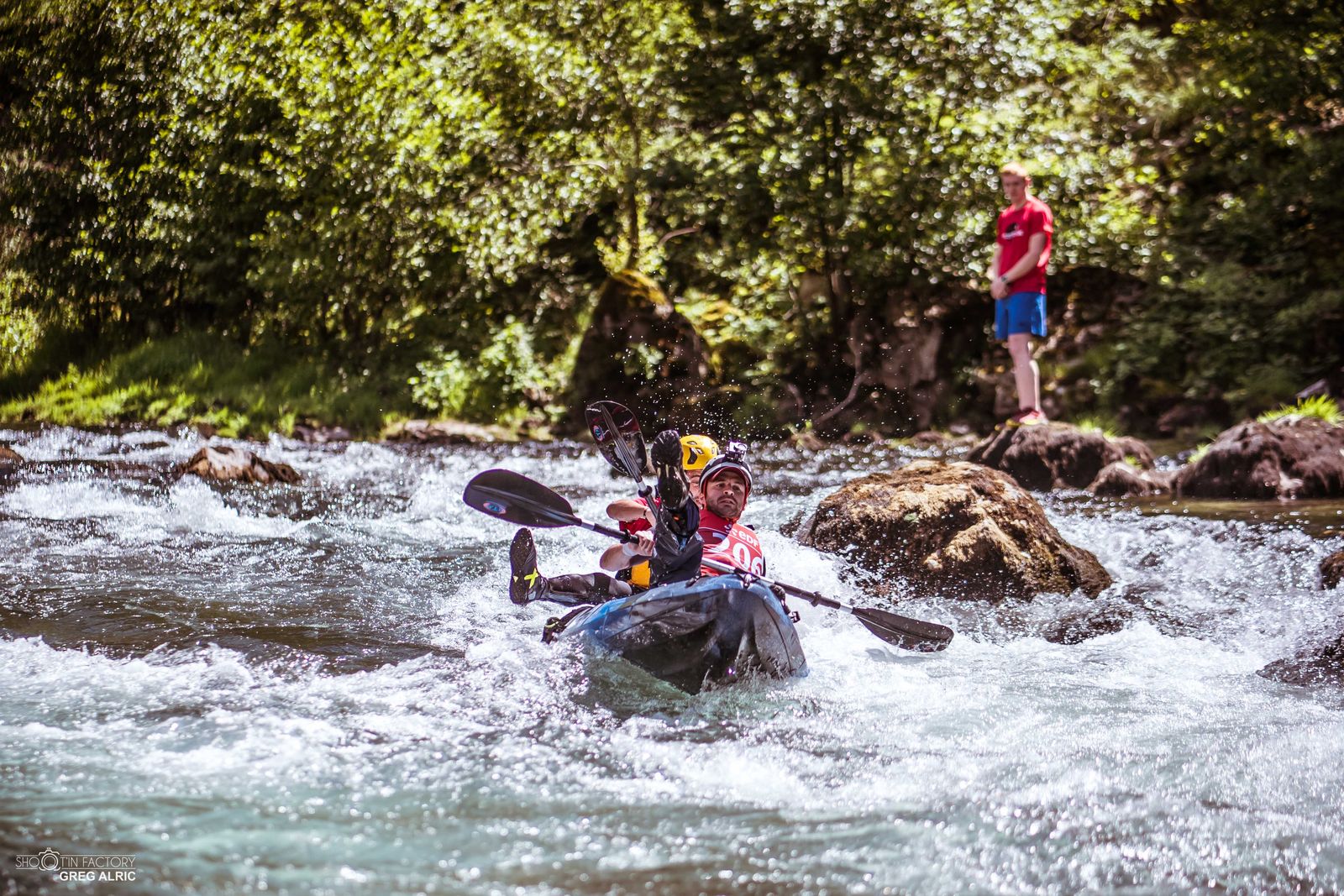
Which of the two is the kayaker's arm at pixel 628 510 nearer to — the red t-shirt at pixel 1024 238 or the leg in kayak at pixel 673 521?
the leg in kayak at pixel 673 521

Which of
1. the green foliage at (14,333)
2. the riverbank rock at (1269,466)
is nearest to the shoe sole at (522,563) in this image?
the riverbank rock at (1269,466)

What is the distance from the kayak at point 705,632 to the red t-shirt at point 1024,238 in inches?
189

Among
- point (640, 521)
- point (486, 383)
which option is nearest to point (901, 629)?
point (640, 521)

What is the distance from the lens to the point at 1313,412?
8984mm

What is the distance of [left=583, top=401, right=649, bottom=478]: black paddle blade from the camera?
4.87 meters

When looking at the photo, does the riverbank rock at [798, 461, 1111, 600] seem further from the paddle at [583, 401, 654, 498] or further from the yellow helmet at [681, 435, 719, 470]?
the paddle at [583, 401, 654, 498]

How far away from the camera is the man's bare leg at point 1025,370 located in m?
8.14

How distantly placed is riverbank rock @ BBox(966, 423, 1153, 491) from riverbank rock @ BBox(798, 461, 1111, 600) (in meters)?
2.29

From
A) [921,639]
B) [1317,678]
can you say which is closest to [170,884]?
[921,639]

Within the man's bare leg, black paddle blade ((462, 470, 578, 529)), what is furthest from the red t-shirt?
black paddle blade ((462, 470, 578, 529))

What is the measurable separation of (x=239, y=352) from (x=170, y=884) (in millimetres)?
12574

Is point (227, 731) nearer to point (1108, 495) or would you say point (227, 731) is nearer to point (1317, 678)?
point (1317, 678)

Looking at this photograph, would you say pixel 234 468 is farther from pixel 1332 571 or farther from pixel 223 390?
pixel 1332 571

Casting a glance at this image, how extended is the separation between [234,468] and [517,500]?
195 inches
